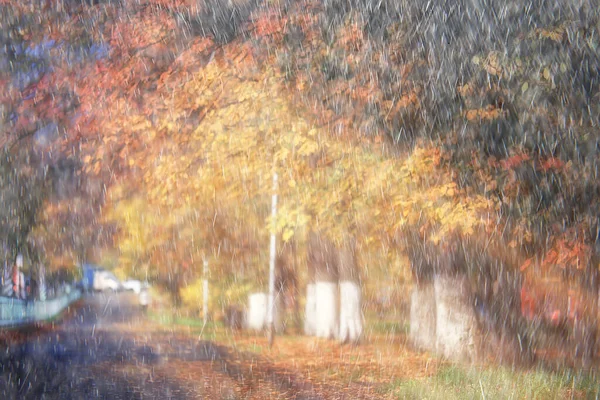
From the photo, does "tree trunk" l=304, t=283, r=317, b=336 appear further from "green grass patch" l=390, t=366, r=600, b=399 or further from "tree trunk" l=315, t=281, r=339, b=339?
"green grass patch" l=390, t=366, r=600, b=399

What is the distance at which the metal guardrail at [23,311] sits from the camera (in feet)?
84.2

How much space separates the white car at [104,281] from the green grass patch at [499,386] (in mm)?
105275

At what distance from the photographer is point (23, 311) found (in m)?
29.6

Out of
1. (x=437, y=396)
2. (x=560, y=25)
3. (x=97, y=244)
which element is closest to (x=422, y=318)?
(x=437, y=396)

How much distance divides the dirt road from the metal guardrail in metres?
2.37

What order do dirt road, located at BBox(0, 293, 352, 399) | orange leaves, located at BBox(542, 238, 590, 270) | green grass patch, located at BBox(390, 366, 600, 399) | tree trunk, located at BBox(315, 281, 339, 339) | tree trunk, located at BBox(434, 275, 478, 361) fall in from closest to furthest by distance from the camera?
green grass patch, located at BBox(390, 366, 600, 399)
orange leaves, located at BBox(542, 238, 590, 270)
dirt road, located at BBox(0, 293, 352, 399)
tree trunk, located at BBox(434, 275, 478, 361)
tree trunk, located at BBox(315, 281, 339, 339)

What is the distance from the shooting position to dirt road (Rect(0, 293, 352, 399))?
40.2ft

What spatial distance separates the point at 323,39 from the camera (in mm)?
12469

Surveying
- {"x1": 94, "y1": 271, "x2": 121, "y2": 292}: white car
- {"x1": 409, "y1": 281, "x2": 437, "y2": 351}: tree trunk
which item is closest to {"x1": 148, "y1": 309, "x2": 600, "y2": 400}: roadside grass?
{"x1": 409, "y1": 281, "x2": 437, "y2": 351}: tree trunk

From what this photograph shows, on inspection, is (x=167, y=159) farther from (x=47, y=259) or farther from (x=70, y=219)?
(x=47, y=259)

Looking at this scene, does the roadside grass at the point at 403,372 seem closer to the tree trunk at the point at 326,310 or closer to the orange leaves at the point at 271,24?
the tree trunk at the point at 326,310

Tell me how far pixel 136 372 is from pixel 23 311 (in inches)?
628

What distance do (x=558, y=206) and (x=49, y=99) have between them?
8.57 meters

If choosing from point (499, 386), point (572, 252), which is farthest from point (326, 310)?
point (572, 252)
